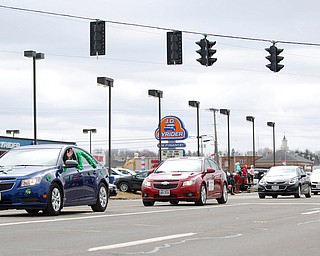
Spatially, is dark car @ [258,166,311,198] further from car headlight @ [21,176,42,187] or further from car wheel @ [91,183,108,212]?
car headlight @ [21,176,42,187]

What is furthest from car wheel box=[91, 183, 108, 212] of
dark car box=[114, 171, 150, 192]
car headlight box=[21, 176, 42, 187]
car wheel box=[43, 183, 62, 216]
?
dark car box=[114, 171, 150, 192]

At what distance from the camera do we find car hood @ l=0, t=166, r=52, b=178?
17.3 meters

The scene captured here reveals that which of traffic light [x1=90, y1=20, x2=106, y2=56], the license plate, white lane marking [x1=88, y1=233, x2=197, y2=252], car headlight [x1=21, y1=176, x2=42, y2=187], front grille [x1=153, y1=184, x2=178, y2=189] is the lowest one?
white lane marking [x1=88, y1=233, x2=197, y2=252]

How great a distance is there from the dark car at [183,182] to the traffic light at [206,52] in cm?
483

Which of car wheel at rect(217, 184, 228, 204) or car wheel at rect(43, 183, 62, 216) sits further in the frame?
car wheel at rect(217, 184, 228, 204)

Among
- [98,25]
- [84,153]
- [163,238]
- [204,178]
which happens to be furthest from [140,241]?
[98,25]

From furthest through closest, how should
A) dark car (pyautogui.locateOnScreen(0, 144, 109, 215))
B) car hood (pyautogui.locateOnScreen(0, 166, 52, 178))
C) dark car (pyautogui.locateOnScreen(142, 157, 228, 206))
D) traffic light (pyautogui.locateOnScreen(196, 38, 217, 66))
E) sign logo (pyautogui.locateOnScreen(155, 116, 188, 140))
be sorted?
sign logo (pyautogui.locateOnScreen(155, 116, 188, 140)), traffic light (pyautogui.locateOnScreen(196, 38, 217, 66)), dark car (pyautogui.locateOnScreen(142, 157, 228, 206)), car hood (pyautogui.locateOnScreen(0, 166, 52, 178)), dark car (pyautogui.locateOnScreen(0, 144, 109, 215))

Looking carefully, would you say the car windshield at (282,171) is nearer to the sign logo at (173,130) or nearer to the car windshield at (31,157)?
the car windshield at (31,157)

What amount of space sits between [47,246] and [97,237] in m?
1.46

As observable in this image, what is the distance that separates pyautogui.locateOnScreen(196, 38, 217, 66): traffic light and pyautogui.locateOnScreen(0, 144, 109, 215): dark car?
9.96m

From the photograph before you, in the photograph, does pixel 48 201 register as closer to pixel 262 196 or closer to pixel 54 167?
pixel 54 167

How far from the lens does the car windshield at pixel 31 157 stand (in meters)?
18.1

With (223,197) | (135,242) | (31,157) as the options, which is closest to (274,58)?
(223,197)

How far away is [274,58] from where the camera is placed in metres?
31.3
